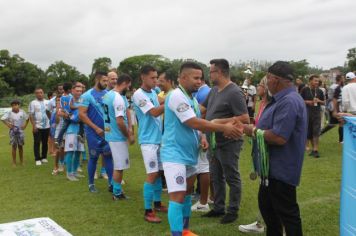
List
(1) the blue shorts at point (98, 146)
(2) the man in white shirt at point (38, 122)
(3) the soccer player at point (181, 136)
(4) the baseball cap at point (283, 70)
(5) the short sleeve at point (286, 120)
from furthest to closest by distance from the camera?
(2) the man in white shirt at point (38, 122) < (1) the blue shorts at point (98, 146) < (3) the soccer player at point (181, 136) < (4) the baseball cap at point (283, 70) < (5) the short sleeve at point (286, 120)

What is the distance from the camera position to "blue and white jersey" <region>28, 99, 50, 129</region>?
10953 millimetres

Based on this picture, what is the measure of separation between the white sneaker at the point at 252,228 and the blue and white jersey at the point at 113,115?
2.44 meters

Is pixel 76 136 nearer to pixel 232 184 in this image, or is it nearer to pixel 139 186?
pixel 139 186

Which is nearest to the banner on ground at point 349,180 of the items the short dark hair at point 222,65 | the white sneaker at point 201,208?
the short dark hair at point 222,65

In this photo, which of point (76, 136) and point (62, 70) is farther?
point (62, 70)

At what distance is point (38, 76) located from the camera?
9519 cm

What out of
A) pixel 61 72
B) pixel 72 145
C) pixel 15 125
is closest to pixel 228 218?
pixel 72 145

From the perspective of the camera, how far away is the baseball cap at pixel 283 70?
12.5 ft

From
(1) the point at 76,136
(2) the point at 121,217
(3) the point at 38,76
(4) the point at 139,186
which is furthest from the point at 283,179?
(3) the point at 38,76

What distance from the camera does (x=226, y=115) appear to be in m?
5.18

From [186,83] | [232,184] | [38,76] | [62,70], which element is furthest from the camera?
[62,70]

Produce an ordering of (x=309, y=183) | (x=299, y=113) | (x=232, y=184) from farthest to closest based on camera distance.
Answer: (x=309, y=183), (x=232, y=184), (x=299, y=113)

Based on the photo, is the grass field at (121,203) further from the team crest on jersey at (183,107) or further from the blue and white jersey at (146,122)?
the team crest on jersey at (183,107)

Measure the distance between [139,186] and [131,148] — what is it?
5250 mm
